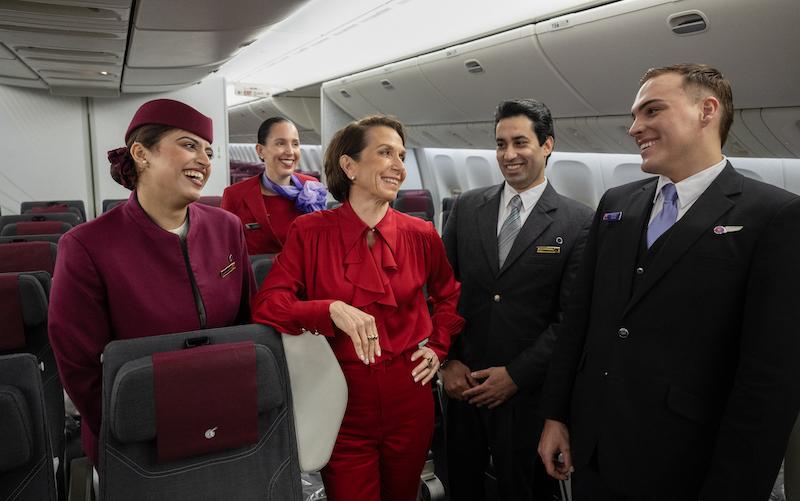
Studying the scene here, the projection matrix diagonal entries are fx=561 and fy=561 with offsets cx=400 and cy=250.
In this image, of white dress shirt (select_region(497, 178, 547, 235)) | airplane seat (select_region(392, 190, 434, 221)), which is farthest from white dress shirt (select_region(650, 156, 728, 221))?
airplane seat (select_region(392, 190, 434, 221))

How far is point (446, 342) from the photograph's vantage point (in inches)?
85.7

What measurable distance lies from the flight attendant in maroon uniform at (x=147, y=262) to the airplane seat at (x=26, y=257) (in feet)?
7.63

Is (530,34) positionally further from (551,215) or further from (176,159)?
(176,159)

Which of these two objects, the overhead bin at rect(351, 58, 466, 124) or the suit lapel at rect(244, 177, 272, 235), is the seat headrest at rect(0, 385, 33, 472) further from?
the overhead bin at rect(351, 58, 466, 124)

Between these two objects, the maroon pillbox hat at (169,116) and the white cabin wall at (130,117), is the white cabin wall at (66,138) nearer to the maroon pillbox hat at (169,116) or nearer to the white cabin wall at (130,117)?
the white cabin wall at (130,117)

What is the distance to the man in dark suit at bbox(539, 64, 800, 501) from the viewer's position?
1.41m

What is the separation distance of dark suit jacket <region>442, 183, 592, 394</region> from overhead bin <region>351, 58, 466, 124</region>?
14.3 ft

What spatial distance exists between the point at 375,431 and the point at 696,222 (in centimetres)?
121

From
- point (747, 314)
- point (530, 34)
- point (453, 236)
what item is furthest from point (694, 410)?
point (530, 34)

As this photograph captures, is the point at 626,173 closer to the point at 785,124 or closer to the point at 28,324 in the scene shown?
the point at 785,124

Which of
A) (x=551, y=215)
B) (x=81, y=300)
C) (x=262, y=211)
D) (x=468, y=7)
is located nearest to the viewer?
(x=81, y=300)

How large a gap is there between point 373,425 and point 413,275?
558mm

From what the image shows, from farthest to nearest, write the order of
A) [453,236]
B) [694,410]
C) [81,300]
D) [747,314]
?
[453,236]
[81,300]
[694,410]
[747,314]

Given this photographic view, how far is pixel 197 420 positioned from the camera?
1600mm
